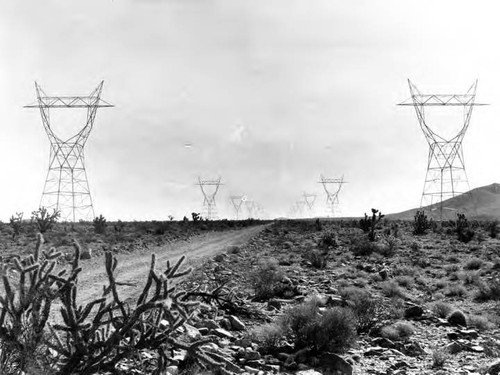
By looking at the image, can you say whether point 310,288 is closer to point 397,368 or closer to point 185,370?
point 397,368

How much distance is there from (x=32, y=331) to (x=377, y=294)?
1292cm

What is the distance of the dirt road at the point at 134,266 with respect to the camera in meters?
14.5

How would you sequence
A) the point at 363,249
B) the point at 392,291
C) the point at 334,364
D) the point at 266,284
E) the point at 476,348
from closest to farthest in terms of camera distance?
1. the point at 334,364
2. the point at 476,348
3. the point at 266,284
4. the point at 392,291
5. the point at 363,249

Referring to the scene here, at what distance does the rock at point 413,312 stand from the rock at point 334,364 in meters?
4.85

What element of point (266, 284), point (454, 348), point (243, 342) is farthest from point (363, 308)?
point (243, 342)

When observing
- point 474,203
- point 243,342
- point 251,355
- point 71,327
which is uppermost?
point 474,203

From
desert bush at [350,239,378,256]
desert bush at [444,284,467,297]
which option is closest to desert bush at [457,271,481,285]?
desert bush at [444,284,467,297]

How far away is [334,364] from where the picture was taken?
9312 millimetres

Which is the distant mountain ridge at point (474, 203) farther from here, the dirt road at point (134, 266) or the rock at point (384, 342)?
the rock at point (384, 342)

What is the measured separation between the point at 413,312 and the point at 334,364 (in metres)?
5.20

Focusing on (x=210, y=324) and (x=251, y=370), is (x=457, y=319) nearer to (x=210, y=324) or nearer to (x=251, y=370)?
(x=210, y=324)

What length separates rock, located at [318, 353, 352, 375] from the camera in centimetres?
915

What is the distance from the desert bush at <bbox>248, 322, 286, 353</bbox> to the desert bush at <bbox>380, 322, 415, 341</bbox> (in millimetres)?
2585

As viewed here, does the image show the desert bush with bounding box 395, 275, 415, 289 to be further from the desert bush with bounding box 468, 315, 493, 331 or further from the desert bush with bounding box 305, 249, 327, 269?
the desert bush with bounding box 468, 315, 493, 331
